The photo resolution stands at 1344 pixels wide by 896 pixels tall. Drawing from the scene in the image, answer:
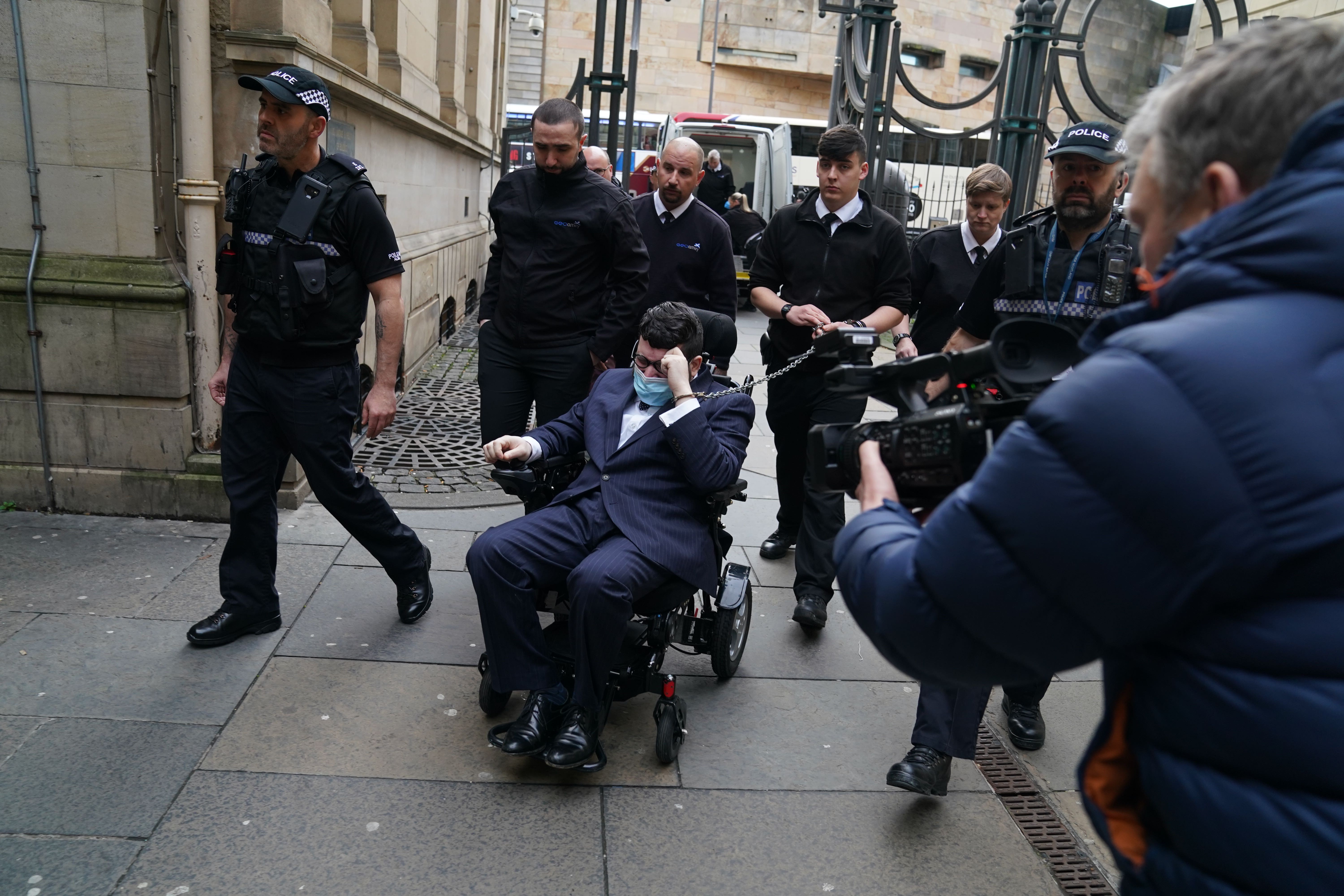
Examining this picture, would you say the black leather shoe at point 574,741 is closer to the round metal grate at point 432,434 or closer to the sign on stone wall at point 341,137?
the round metal grate at point 432,434

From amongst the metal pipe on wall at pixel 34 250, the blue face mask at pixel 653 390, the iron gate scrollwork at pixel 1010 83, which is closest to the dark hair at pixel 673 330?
the blue face mask at pixel 653 390

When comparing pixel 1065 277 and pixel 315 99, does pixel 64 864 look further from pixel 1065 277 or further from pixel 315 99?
pixel 1065 277

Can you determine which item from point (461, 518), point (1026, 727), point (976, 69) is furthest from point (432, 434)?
point (976, 69)

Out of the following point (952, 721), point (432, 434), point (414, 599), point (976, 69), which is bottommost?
point (432, 434)

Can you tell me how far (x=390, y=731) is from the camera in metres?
3.53

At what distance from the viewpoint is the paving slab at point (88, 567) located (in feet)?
14.0

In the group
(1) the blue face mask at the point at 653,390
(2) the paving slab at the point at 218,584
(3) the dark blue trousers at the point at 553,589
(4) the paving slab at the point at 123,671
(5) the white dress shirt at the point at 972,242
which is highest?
(5) the white dress shirt at the point at 972,242

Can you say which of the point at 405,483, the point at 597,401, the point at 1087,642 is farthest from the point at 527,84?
the point at 1087,642

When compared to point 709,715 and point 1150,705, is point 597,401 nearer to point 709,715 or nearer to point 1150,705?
point 709,715

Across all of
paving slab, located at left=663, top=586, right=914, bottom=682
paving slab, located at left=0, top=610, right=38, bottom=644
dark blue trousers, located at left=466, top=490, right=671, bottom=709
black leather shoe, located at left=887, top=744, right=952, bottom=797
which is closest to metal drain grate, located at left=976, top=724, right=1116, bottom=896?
black leather shoe, located at left=887, top=744, right=952, bottom=797

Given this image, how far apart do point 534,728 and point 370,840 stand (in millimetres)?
570

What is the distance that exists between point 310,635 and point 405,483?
2099mm

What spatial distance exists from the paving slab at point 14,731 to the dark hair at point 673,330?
7.64ft

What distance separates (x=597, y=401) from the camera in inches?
154
